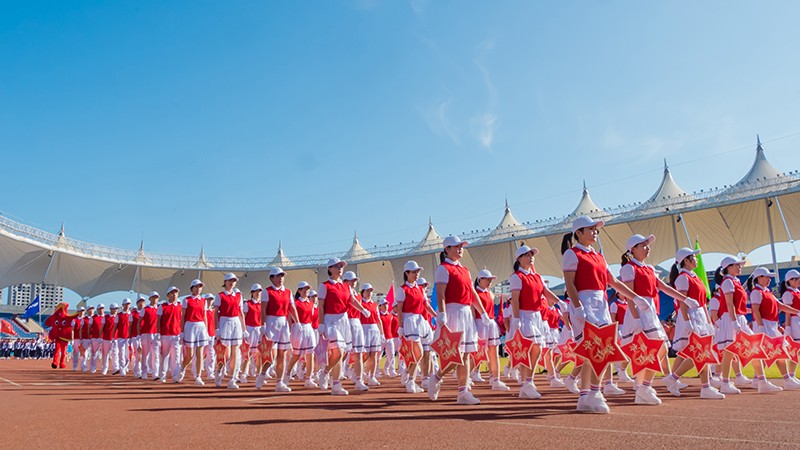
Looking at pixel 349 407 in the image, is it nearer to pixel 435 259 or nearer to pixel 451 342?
pixel 451 342

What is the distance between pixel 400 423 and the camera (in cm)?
518

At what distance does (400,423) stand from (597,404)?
6.29ft

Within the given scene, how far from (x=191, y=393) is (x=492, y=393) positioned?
4.73 meters

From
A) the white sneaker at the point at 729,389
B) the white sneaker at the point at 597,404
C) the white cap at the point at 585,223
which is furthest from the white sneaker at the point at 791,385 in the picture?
the white cap at the point at 585,223

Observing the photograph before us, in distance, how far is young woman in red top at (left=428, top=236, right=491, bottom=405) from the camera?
6.83 metres

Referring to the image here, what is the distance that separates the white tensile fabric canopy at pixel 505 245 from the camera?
117 ft

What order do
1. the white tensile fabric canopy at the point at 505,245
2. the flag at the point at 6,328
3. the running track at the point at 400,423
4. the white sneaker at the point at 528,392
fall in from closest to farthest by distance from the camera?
1. the running track at the point at 400,423
2. the white sneaker at the point at 528,392
3. the white tensile fabric canopy at the point at 505,245
4. the flag at the point at 6,328

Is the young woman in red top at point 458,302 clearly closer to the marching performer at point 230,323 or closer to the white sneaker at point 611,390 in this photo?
the white sneaker at point 611,390

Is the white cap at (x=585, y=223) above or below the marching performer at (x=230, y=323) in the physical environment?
above

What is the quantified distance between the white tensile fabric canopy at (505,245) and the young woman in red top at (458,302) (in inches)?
1288

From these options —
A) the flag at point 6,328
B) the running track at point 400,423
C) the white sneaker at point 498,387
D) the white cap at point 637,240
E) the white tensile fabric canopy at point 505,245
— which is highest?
the white tensile fabric canopy at point 505,245

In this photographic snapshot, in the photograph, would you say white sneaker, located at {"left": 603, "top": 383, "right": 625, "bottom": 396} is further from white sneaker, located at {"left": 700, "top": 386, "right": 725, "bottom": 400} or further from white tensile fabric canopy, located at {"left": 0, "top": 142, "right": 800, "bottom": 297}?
white tensile fabric canopy, located at {"left": 0, "top": 142, "right": 800, "bottom": 297}

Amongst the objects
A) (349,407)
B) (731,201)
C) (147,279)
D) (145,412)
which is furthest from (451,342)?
(147,279)

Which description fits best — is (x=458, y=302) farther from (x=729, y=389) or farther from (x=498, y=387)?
(x=729, y=389)
